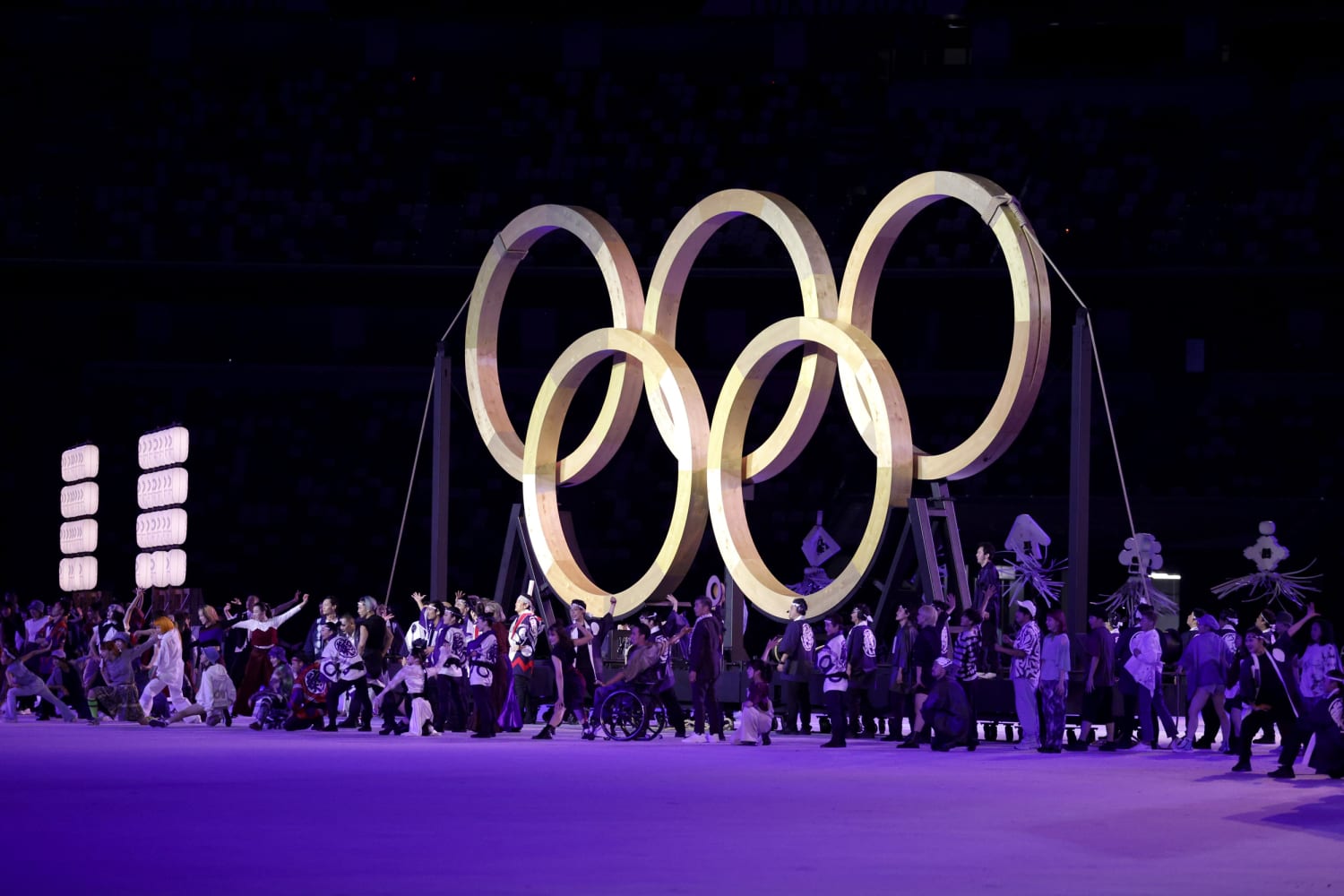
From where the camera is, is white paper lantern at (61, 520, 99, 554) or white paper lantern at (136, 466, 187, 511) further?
white paper lantern at (61, 520, 99, 554)

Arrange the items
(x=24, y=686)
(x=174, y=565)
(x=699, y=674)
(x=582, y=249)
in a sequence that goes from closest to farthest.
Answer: (x=699, y=674) → (x=24, y=686) → (x=174, y=565) → (x=582, y=249)

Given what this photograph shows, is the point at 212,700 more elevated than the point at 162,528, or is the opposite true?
the point at 162,528

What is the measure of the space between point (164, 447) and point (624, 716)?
10.3 meters

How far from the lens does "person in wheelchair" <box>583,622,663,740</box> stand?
20.4 meters

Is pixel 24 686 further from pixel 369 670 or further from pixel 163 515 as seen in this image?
pixel 163 515

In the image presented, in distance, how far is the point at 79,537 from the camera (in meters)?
32.6

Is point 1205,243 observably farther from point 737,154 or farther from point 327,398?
point 327,398

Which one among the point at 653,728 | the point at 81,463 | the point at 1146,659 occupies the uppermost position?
the point at 81,463

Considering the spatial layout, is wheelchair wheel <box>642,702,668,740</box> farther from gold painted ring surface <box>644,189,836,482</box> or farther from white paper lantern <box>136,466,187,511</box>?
white paper lantern <box>136,466,187,511</box>

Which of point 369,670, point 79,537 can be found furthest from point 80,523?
point 369,670

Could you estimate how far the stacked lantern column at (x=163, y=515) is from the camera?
27.8 metres

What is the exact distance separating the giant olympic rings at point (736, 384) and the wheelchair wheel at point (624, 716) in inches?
83.5

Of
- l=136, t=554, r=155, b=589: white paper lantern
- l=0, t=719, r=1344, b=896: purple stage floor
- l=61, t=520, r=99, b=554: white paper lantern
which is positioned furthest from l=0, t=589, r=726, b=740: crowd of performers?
l=61, t=520, r=99, b=554: white paper lantern

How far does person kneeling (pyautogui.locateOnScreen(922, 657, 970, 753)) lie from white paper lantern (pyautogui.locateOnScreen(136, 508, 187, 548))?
39.9 ft
